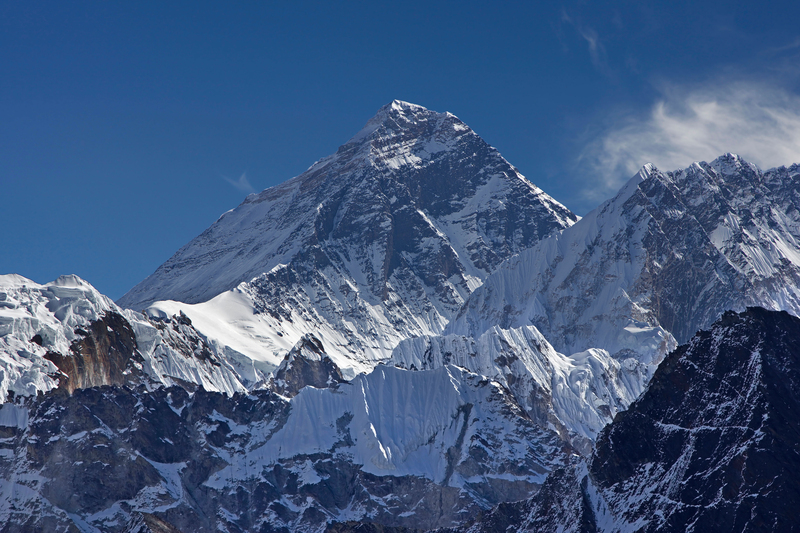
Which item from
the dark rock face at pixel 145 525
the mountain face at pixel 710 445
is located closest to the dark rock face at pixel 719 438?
the mountain face at pixel 710 445

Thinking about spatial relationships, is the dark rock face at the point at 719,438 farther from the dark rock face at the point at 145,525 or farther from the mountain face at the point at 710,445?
the dark rock face at the point at 145,525

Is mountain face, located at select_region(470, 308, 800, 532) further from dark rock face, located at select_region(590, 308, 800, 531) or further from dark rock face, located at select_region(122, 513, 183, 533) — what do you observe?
dark rock face, located at select_region(122, 513, 183, 533)

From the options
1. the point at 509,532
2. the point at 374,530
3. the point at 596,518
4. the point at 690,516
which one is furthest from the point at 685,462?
the point at 374,530

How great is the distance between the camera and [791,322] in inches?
5531

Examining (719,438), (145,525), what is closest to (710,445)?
(719,438)

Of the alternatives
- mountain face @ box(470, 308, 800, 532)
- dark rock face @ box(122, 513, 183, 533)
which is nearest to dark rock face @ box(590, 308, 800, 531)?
mountain face @ box(470, 308, 800, 532)

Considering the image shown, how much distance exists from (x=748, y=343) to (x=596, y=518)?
27.4 meters

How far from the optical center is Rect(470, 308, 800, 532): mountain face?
421 ft

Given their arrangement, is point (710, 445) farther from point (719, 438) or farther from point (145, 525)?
point (145, 525)

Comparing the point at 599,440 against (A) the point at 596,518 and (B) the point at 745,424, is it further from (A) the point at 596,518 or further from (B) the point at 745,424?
(B) the point at 745,424

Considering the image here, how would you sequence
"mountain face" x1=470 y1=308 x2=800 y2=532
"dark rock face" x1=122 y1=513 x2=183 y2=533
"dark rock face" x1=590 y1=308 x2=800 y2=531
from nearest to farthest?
"dark rock face" x1=590 y1=308 x2=800 y2=531 < "mountain face" x1=470 y1=308 x2=800 y2=532 < "dark rock face" x1=122 y1=513 x2=183 y2=533

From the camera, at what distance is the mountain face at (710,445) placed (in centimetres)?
12825

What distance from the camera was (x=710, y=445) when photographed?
5295 inches

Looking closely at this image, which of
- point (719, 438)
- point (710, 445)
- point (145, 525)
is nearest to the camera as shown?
point (719, 438)
